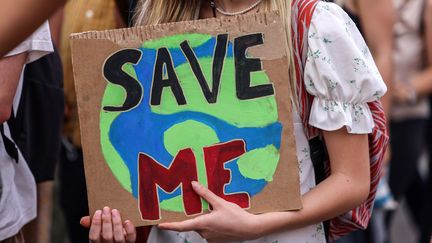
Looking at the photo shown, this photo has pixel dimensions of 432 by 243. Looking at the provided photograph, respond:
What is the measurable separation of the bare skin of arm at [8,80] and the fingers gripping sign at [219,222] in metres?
0.62

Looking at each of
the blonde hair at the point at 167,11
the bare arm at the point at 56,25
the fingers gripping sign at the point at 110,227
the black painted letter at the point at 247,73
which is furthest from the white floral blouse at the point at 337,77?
the bare arm at the point at 56,25

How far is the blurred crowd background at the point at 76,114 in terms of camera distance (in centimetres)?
363

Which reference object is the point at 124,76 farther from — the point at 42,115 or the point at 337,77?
the point at 42,115

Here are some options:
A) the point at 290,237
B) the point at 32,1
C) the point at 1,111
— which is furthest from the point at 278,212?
the point at 32,1

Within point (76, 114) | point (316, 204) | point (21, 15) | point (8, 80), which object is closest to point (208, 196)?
point (316, 204)

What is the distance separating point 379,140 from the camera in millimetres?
2766

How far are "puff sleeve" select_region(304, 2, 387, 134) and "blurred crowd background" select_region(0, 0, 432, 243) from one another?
0.66 meters

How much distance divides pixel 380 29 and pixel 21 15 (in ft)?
12.5

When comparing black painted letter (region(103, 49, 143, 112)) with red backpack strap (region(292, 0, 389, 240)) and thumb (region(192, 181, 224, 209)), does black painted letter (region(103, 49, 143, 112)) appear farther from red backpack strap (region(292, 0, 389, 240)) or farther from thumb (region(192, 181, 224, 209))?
red backpack strap (region(292, 0, 389, 240))

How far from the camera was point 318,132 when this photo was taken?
274cm

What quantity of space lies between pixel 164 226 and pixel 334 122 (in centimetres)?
47

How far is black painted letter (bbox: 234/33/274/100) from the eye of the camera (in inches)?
101

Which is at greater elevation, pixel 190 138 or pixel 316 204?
pixel 190 138

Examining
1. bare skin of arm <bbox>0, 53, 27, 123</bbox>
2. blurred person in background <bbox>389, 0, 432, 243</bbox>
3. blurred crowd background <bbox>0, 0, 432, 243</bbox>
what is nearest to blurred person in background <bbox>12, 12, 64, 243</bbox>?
blurred crowd background <bbox>0, 0, 432, 243</bbox>
